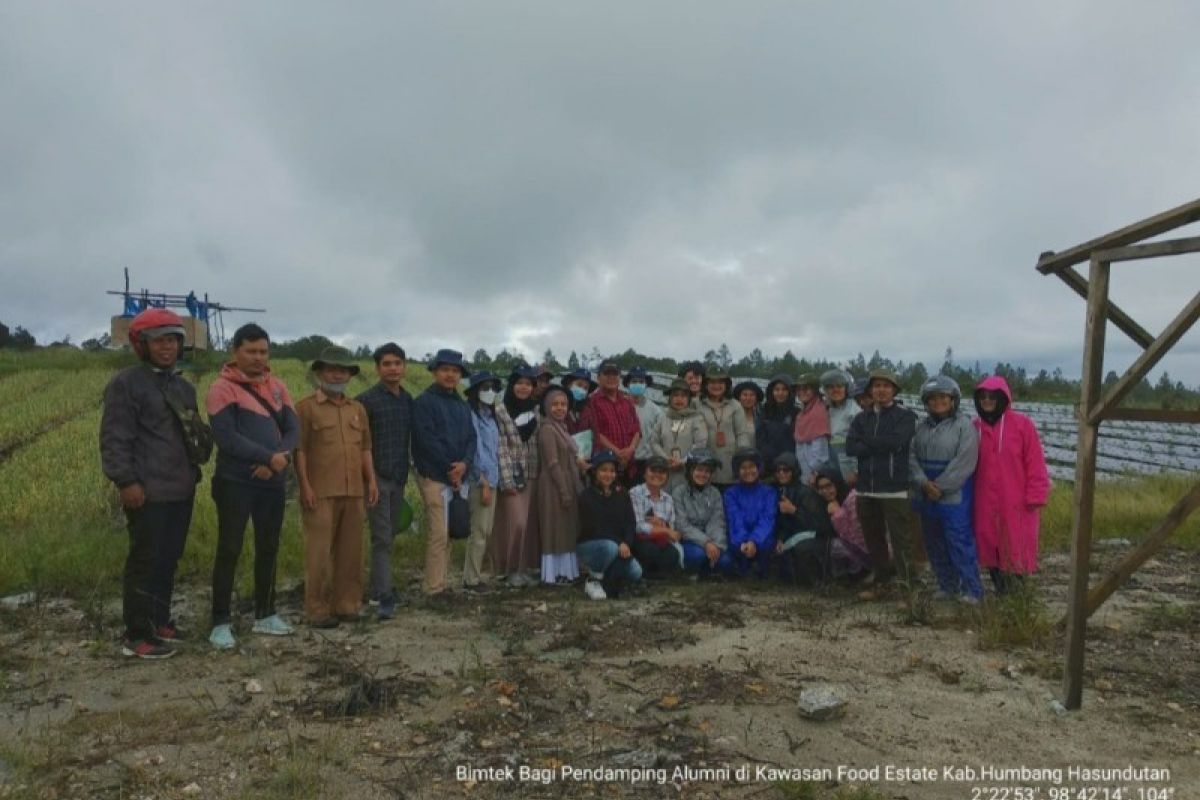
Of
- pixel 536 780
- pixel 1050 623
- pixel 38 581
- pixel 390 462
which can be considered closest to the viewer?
pixel 536 780

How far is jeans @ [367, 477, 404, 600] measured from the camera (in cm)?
575

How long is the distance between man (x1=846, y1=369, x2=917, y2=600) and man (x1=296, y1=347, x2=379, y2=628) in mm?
3639

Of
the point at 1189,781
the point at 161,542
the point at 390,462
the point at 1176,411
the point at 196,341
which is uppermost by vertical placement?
the point at 196,341

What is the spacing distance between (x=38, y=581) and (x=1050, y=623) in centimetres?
732

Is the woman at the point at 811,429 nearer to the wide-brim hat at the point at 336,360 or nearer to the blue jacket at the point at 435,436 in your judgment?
the blue jacket at the point at 435,436

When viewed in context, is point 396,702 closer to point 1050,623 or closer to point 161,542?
point 161,542

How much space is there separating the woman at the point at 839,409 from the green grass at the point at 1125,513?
3.12 m

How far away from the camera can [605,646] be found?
16.2 ft

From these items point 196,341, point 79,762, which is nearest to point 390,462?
point 79,762

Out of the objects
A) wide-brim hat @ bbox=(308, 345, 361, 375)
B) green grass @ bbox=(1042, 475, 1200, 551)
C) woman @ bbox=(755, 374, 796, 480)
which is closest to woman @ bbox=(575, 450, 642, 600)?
woman @ bbox=(755, 374, 796, 480)

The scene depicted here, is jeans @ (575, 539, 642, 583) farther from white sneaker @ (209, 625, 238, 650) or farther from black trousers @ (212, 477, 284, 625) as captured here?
white sneaker @ (209, 625, 238, 650)

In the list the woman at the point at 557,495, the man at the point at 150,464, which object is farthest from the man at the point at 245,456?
the woman at the point at 557,495

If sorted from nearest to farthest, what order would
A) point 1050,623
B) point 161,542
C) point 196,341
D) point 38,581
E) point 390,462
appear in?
point 161,542
point 1050,623
point 390,462
point 38,581
point 196,341

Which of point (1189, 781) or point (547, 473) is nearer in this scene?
point (1189, 781)
